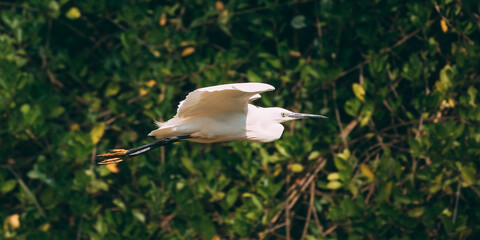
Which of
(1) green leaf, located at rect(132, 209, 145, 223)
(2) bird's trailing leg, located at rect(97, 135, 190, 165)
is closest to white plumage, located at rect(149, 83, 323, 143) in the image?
(2) bird's trailing leg, located at rect(97, 135, 190, 165)

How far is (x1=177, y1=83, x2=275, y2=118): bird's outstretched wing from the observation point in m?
3.68

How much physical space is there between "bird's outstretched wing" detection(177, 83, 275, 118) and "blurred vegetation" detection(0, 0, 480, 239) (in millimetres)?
913

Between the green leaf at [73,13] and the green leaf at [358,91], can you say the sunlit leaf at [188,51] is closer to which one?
the green leaf at [73,13]

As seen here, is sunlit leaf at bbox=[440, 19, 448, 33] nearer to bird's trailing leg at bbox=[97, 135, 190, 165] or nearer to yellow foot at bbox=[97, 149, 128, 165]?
bird's trailing leg at bbox=[97, 135, 190, 165]

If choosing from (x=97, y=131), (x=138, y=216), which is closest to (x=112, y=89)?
(x=97, y=131)

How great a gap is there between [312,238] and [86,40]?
7.89 ft

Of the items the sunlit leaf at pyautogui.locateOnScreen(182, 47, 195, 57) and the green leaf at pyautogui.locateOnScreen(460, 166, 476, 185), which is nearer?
the green leaf at pyautogui.locateOnScreen(460, 166, 476, 185)

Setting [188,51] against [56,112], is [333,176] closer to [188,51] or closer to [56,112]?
[188,51]

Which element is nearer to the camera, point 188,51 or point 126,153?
point 126,153

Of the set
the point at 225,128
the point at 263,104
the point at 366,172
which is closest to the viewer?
the point at 225,128

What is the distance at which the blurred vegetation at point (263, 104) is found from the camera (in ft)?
16.5

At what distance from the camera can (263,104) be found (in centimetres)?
537

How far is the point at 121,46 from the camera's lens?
5926mm

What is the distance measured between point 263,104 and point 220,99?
137 centimetres
